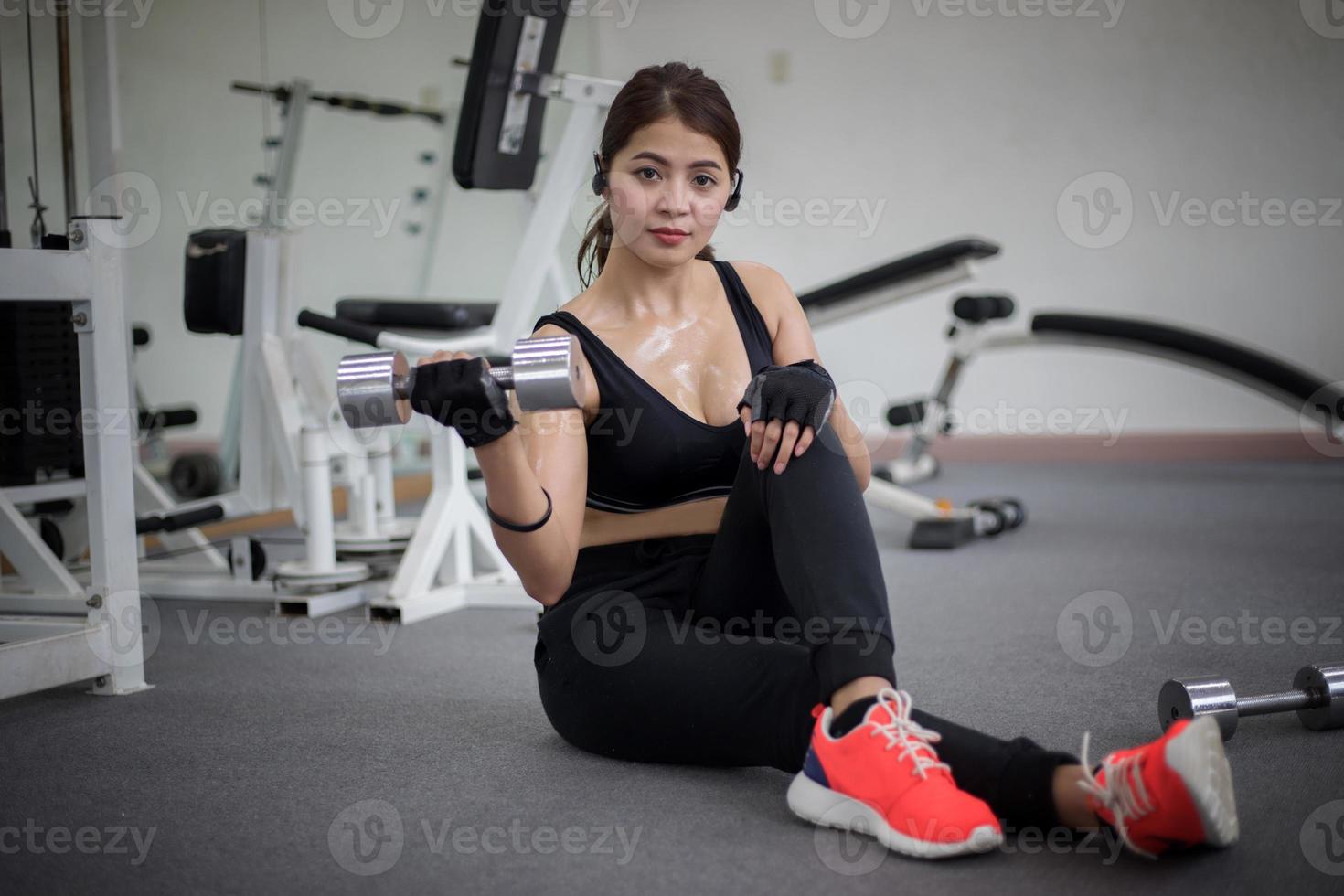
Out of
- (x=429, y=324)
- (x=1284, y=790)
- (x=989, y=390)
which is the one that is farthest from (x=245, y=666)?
(x=989, y=390)

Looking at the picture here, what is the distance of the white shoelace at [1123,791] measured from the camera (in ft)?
3.42

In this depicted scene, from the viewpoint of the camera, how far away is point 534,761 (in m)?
1.51

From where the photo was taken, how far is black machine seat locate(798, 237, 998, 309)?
3.25 meters

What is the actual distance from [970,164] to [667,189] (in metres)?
4.10

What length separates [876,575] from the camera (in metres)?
1.22

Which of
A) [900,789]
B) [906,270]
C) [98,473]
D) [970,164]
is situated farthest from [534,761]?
[970,164]

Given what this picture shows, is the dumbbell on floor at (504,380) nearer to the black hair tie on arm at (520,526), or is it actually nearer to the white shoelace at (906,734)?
the black hair tie on arm at (520,526)

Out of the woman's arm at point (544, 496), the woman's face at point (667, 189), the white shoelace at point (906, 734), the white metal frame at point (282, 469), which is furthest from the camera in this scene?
the white metal frame at point (282, 469)

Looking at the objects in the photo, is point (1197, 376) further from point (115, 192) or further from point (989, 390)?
point (115, 192)

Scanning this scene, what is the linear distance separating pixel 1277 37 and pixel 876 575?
4566mm

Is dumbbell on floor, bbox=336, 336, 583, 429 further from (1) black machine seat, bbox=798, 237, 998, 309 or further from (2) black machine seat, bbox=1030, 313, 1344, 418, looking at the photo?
(2) black machine seat, bbox=1030, 313, 1344, 418

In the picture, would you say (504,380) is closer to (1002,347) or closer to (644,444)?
(644,444)

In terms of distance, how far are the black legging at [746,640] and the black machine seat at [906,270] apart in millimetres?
1989

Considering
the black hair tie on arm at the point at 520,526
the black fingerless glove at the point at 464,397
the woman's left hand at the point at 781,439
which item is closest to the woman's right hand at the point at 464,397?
the black fingerless glove at the point at 464,397
